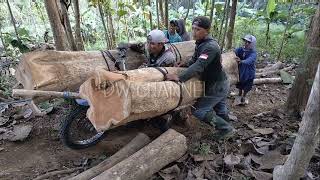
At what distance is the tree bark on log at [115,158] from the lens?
3956 millimetres

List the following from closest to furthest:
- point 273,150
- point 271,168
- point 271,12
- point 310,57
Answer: point 271,168 < point 273,150 < point 310,57 < point 271,12

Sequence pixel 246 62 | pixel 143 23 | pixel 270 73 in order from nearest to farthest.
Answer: pixel 246 62
pixel 270 73
pixel 143 23

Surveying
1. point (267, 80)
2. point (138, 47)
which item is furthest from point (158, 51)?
point (267, 80)

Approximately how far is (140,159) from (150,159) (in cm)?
14

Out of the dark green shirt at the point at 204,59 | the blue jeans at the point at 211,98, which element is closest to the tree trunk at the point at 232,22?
the blue jeans at the point at 211,98

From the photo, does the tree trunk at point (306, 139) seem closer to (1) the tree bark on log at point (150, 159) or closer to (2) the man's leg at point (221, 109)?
(1) the tree bark on log at point (150, 159)

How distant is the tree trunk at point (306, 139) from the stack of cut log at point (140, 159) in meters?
1.47

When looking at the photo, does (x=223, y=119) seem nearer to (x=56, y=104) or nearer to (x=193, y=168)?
(x=193, y=168)

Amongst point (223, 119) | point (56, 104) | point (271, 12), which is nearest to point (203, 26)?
point (223, 119)

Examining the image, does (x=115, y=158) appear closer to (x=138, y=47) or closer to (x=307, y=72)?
(x=138, y=47)

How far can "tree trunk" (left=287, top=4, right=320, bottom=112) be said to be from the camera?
4.89 meters

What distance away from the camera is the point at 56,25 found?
6.08 m

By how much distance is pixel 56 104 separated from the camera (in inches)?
252

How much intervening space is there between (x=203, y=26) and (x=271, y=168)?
2.14m
